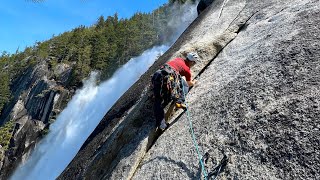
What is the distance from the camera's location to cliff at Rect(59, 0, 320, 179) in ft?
24.0

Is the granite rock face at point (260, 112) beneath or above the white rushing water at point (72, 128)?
above

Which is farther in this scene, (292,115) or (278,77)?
(278,77)

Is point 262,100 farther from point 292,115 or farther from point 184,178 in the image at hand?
point 184,178

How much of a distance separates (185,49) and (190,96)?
344 cm

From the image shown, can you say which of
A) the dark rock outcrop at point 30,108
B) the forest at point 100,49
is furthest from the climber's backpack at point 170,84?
the forest at point 100,49

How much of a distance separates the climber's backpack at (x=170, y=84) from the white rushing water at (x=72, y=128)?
4636 centimetres

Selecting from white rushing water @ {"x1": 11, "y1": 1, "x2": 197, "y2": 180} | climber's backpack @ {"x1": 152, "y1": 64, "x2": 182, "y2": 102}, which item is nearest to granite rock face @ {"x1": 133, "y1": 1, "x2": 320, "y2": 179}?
Result: climber's backpack @ {"x1": 152, "y1": 64, "x2": 182, "y2": 102}

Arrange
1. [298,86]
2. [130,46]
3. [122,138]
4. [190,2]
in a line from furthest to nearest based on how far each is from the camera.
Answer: [130,46] → [190,2] → [122,138] → [298,86]

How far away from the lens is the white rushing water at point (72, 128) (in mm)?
61500

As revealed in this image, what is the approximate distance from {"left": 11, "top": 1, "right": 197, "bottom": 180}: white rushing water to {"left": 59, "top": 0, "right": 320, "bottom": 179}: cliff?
4493 cm

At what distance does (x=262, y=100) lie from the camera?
28.9 feet

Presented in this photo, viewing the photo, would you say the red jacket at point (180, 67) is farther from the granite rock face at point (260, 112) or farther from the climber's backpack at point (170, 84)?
the granite rock face at point (260, 112)

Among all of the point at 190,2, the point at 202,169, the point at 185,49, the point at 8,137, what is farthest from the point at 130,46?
the point at 202,169

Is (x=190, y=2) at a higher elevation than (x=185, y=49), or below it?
below
